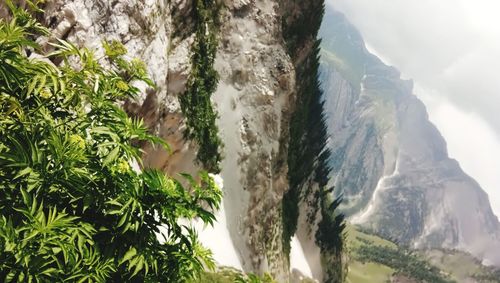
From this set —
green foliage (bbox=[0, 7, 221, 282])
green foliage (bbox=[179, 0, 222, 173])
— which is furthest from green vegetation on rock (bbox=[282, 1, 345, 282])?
green foliage (bbox=[0, 7, 221, 282])

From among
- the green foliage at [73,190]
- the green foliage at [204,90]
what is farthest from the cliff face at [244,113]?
the green foliage at [73,190]

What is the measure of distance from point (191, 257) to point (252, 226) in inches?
1308

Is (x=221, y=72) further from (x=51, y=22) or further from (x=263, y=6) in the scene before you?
(x=51, y=22)

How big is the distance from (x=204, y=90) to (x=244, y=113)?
229 inches

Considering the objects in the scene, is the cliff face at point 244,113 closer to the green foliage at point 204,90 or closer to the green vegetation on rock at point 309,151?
the green foliage at point 204,90

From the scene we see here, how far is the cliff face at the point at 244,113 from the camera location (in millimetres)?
29312

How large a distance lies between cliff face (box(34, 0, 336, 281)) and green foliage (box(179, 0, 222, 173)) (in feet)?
2.25

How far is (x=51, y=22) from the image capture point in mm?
16969

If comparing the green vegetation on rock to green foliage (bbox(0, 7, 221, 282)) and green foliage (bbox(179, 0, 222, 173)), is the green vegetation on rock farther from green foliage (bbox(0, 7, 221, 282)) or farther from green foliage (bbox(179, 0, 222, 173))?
green foliage (bbox(0, 7, 221, 282))

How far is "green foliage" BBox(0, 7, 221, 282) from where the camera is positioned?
4.04 meters

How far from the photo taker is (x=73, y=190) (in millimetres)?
4559

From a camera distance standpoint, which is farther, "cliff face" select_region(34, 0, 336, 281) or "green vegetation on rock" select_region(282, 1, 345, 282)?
"green vegetation on rock" select_region(282, 1, 345, 282)

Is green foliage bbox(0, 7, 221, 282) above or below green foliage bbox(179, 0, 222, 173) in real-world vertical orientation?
below

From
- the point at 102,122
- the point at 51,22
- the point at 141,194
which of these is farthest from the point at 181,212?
the point at 51,22
